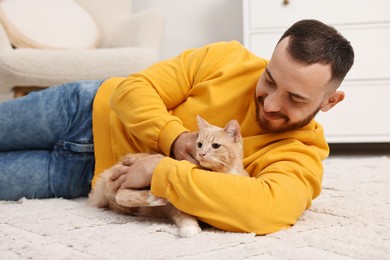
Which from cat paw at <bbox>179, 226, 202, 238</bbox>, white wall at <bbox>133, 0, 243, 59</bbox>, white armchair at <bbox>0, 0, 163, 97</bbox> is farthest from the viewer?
white wall at <bbox>133, 0, 243, 59</bbox>

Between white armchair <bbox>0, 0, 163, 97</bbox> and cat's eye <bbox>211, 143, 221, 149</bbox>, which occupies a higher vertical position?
cat's eye <bbox>211, 143, 221, 149</bbox>

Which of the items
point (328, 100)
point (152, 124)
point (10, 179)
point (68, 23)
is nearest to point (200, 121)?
point (152, 124)

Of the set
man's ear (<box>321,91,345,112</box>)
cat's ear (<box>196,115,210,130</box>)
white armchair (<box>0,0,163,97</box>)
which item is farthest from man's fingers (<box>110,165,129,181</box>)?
white armchair (<box>0,0,163,97</box>)

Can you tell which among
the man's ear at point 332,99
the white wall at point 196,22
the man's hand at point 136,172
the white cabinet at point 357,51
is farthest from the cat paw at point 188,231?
the white wall at point 196,22

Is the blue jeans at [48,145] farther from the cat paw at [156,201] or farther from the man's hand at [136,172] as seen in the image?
the cat paw at [156,201]

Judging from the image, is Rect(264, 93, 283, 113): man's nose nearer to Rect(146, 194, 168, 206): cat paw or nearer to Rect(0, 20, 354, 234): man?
Rect(0, 20, 354, 234): man

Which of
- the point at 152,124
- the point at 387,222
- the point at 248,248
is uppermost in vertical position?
the point at 152,124

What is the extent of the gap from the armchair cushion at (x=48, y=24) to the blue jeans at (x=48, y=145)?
1.12 m

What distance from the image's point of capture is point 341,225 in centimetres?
116

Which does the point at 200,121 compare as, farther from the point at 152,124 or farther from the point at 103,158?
the point at 103,158

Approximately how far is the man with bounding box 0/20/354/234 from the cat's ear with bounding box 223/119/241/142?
81 mm

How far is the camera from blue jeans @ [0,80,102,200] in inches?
58.9

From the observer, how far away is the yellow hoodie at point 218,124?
1.04 m

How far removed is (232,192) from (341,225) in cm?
33
